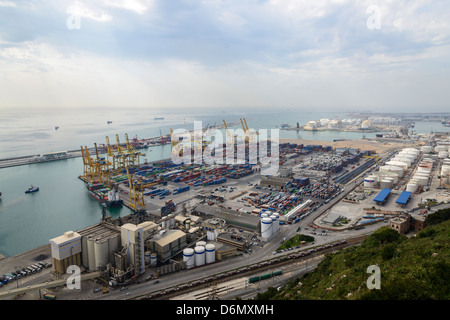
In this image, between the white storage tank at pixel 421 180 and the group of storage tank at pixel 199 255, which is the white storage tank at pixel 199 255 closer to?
the group of storage tank at pixel 199 255

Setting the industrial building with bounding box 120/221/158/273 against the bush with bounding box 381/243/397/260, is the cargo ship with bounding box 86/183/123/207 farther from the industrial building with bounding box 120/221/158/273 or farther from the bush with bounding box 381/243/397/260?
the bush with bounding box 381/243/397/260

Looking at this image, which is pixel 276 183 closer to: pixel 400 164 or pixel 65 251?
pixel 400 164

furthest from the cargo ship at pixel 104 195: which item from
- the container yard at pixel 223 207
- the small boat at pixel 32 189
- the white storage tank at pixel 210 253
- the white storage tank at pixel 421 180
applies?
the white storage tank at pixel 421 180

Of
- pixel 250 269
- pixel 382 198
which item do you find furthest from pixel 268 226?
pixel 382 198

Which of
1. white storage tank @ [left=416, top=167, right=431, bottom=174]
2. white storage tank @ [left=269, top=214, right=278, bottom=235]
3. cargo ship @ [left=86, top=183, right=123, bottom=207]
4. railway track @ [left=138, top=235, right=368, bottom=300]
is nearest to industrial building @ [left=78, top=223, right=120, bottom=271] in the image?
railway track @ [left=138, top=235, right=368, bottom=300]

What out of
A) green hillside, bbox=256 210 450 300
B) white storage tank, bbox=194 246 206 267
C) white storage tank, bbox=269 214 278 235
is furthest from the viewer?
white storage tank, bbox=269 214 278 235

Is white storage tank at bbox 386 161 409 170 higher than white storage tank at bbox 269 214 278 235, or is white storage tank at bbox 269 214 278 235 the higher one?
white storage tank at bbox 386 161 409 170

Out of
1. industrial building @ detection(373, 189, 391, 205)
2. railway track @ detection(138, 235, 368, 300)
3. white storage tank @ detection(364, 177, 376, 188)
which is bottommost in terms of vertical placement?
railway track @ detection(138, 235, 368, 300)
